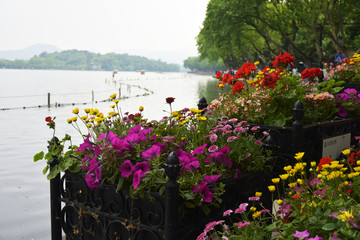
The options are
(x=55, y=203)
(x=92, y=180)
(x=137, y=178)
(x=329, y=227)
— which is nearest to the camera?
(x=329, y=227)

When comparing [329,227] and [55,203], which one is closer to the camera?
[329,227]

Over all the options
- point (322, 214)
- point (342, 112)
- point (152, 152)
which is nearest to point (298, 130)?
point (342, 112)

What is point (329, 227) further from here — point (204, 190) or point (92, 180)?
point (92, 180)

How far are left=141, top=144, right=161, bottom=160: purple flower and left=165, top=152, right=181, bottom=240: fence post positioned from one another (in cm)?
39

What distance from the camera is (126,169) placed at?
3.33 metres

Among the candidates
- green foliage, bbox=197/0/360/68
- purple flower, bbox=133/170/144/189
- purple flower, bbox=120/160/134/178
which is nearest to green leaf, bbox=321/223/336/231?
purple flower, bbox=133/170/144/189

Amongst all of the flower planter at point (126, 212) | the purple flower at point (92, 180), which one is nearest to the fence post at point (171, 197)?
the flower planter at point (126, 212)

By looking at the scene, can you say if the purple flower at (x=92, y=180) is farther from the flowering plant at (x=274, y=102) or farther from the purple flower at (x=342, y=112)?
the purple flower at (x=342, y=112)

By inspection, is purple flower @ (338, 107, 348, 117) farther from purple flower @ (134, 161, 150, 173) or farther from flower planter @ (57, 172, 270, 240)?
purple flower @ (134, 161, 150, 173)

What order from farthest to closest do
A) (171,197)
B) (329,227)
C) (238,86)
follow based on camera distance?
(238,86) < (171,197) < (329,227)

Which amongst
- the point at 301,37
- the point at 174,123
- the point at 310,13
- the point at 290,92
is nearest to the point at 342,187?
the point at 174,123

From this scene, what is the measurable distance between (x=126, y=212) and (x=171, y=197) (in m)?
0.59

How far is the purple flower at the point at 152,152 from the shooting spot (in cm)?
330

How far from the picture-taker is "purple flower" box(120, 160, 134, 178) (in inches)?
129
